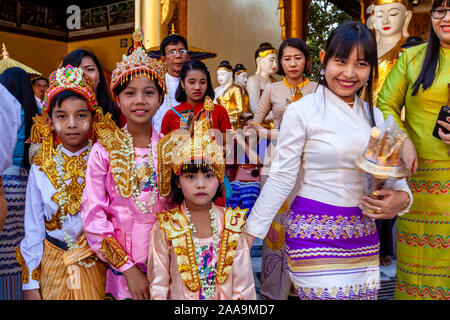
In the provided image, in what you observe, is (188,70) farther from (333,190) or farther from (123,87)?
(333,190)

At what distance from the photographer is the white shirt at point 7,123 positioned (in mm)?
1853

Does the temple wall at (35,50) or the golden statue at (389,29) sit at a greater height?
the temple wall at (35,50)

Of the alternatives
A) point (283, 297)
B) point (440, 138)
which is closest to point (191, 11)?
point (283, 297)

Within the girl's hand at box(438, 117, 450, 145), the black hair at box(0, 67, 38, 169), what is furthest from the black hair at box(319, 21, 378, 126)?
the black hair at box(0, 67, 38, 169)

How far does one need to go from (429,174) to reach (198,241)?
1.08 meters

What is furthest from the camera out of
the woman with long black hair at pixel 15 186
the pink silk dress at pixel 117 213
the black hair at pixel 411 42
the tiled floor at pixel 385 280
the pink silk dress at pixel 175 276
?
the black hair at pixel 411 42

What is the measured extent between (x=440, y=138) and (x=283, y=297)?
151 centimetres

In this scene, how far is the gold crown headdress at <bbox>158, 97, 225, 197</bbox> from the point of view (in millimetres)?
1686

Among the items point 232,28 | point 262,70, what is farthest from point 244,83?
point 232,28

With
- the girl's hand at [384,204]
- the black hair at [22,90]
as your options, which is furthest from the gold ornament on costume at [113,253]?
the black hair at [22,90]

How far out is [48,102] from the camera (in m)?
1.95

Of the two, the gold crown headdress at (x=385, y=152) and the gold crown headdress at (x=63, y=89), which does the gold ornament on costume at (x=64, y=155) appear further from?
the gold crown headdress at (x=385, y=152)

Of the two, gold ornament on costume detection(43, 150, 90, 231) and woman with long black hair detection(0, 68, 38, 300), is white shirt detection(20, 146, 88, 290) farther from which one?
woman with long black hair detection(0, 68, 38, 300)

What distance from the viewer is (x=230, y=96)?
17.7 feet
